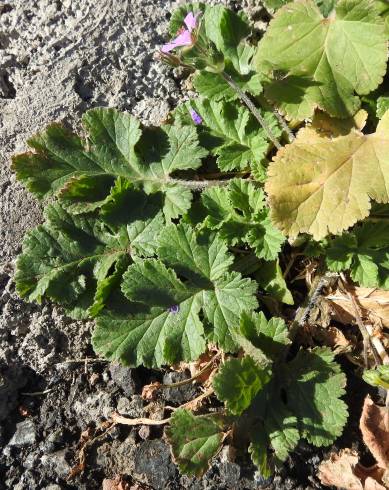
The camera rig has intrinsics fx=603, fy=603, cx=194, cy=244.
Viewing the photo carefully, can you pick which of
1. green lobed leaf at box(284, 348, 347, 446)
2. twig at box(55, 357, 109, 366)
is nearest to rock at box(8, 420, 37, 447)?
twig at box(55, 357, 109, 366)

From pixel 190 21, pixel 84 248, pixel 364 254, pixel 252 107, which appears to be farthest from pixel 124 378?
pixel 190 21

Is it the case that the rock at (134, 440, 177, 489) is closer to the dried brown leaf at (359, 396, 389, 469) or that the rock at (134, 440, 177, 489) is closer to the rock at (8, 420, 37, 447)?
the rock at (8, 420, 37, 447)

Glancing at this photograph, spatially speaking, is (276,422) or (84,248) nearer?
(276,422)

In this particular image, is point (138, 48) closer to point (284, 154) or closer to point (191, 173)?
point (191, 173)

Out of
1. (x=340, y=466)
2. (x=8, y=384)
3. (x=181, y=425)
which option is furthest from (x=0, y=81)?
(x=340, y=466)

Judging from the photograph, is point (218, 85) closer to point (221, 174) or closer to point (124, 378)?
point (221, 174)

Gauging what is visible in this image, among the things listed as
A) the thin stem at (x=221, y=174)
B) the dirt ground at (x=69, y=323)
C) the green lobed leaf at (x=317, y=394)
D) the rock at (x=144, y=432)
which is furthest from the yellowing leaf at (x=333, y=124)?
the rock at (x=144, y=432)
